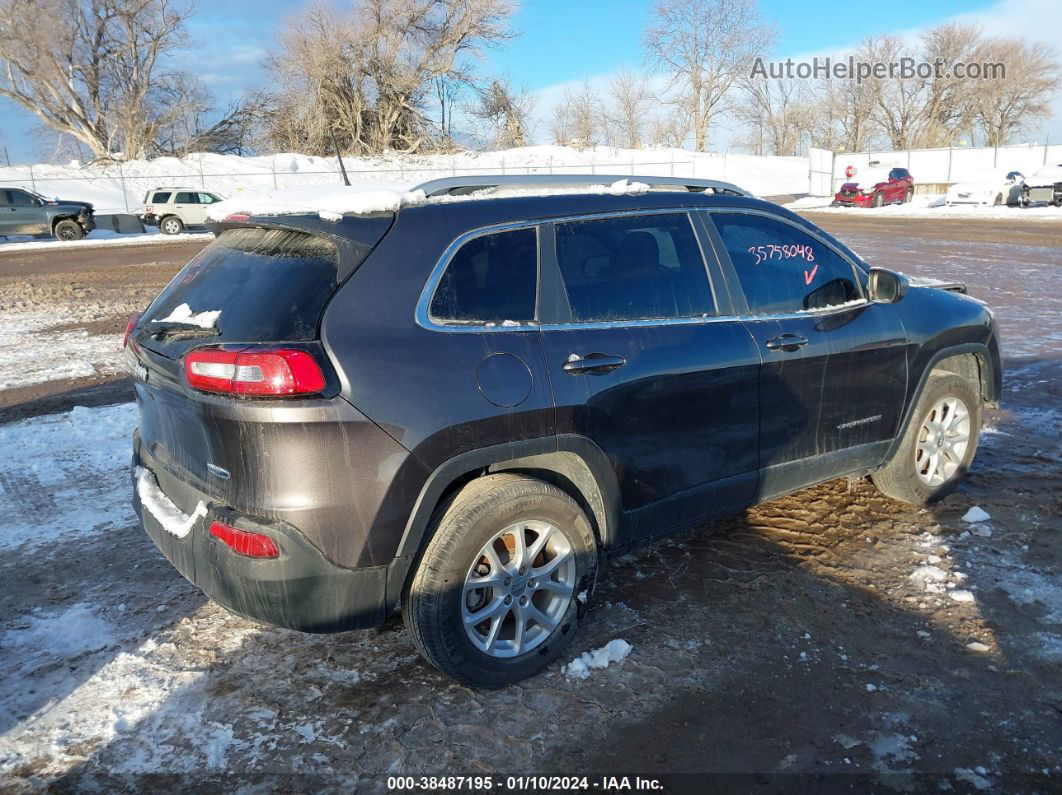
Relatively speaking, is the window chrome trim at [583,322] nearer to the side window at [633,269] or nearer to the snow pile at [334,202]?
the side window at [633,269]

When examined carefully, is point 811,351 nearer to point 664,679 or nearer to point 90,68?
point 664,679

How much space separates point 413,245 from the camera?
305 centimetres

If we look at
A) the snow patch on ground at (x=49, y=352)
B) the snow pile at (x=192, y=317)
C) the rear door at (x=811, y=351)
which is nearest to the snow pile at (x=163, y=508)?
the snow pile at (x=192, y=317)

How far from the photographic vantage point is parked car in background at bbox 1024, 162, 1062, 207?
27.8 m

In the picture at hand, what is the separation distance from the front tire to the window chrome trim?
0.59 meters

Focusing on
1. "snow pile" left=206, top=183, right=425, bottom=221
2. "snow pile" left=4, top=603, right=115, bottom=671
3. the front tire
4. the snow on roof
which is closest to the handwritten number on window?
the snow on roof

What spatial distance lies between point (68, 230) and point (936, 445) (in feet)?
97.3

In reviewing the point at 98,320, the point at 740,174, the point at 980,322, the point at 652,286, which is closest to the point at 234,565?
the point at 652,286

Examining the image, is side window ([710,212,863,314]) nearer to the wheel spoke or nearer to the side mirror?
the side mirror

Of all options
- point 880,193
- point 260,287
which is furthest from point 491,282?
point 880,193

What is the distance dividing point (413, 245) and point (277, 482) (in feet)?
3.23

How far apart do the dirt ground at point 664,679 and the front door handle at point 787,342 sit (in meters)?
1.10

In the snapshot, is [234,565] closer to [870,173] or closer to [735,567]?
[735,567]

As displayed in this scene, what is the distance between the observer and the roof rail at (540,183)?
3293 millimetres
